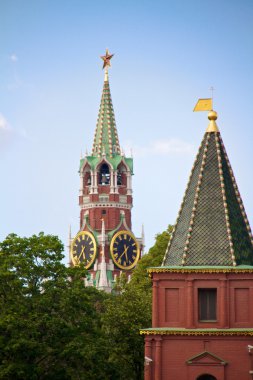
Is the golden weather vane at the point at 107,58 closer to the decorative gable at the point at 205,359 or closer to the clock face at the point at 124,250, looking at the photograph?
the clock face at the point at 124,250

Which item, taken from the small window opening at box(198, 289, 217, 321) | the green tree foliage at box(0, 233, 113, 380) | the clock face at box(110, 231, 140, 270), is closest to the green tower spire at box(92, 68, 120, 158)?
the clock face at box(110, 231, 140, 270)

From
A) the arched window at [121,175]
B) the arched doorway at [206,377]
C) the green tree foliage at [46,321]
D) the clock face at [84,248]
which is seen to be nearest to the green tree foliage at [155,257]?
the green tree foliage at [46,321]

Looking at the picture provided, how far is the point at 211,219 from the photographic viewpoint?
75375 millimetres

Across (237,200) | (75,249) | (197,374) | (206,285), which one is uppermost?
(75,249)

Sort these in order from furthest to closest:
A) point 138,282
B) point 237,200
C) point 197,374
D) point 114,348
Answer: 1. point 138,282
2. point 114,348
3. point 237,200
4. point 197,374

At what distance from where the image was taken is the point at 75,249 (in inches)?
6880

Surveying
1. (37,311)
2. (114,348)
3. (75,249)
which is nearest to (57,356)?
(37,311)

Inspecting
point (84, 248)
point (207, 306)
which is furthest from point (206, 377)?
point (84, 248)

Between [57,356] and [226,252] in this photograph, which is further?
[57,356]

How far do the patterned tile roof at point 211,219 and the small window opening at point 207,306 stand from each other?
73.5 inches

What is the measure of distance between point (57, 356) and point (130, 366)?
1364cm

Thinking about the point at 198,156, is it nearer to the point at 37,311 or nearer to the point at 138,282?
the point at 37,311

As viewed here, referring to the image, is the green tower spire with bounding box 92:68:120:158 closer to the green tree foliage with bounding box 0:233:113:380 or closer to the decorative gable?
the green tree foliage with bounding box 0:233:113:380

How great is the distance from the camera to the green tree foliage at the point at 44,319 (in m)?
79.1
